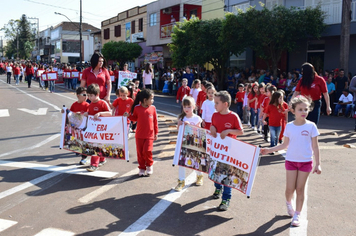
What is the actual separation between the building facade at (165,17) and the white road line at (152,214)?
30.6 metres

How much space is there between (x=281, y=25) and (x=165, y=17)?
20318 mm

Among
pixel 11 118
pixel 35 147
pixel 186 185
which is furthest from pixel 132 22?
pixel 186 185

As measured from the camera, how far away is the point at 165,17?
38125 millimetres

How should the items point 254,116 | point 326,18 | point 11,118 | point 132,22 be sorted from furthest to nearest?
1. point 132,22
2. point 326,18
3. point 11,118
4. point 254,116

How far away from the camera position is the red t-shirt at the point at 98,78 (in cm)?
802

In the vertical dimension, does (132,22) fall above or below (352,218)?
above

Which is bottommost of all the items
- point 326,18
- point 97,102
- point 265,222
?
point 265,222

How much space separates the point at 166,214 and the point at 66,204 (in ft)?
4.74

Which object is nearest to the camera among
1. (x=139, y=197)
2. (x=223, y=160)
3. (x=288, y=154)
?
(x=288, y=154)

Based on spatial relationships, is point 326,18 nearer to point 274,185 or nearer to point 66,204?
point 274,185

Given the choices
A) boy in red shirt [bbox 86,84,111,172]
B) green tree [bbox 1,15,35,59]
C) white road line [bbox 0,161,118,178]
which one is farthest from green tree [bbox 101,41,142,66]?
green tree [bbox 1,15,35,59]

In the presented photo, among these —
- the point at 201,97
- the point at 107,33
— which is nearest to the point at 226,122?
the point at 201,97

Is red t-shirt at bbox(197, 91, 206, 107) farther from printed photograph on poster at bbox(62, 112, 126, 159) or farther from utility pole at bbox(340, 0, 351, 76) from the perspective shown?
utility pole at bbox(340, 0, 351, 76)

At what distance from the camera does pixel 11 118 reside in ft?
44.6
